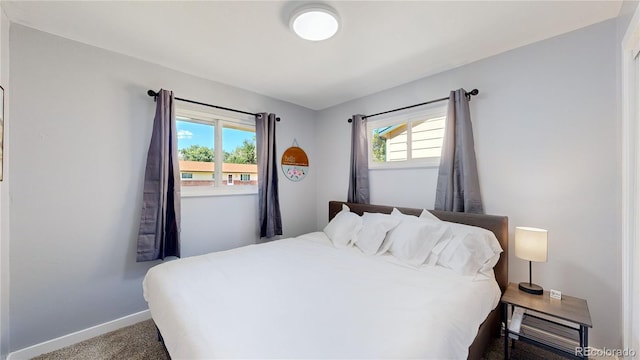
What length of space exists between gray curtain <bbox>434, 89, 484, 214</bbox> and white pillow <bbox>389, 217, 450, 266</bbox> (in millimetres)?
360

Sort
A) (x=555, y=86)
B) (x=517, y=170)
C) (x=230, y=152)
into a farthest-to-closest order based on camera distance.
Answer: (x=230, y=152) → (x=517, y=170) → (x=555, y=86)

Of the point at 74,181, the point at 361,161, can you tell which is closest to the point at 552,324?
the point at 361,161

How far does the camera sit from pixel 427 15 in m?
1.67

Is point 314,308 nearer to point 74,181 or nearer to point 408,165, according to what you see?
point 408,165

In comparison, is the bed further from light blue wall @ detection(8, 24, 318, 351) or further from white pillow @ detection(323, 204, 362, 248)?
light blue wall @ detection(8, 24, 318, 351)

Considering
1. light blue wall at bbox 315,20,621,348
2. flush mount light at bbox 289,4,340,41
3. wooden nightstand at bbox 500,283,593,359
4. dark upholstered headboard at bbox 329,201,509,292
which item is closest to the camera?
wooden nightstand at bbox 500,283,593,359

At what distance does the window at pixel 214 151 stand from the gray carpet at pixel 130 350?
134cm

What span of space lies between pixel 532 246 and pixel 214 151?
10.5 feet

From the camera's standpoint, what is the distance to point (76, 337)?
6.44ft

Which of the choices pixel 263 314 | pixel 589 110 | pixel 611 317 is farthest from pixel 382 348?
pixel 589 110

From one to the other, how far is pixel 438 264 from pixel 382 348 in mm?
1216

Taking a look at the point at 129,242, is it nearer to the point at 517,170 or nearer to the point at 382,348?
the point at 382,348

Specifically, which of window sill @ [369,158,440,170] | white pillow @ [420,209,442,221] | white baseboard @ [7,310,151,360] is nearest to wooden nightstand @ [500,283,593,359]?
white pillow @ [420,209,442,221]

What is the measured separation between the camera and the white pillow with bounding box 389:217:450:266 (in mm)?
1997
